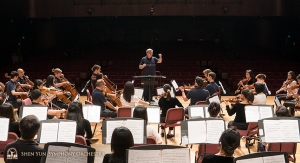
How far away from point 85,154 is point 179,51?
16.9 m

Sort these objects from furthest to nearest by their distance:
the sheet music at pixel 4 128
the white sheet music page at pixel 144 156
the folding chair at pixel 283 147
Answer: the folding chair at pixel 283 147 → the sheet music at pixel 4 128 → the white sheet music page at pixel 144 156

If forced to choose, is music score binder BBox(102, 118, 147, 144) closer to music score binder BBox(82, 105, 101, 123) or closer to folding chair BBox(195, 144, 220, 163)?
folding chair BBox(195, 144, 220, 163)

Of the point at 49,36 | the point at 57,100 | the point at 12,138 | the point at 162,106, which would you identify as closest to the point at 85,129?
the point at 12,138

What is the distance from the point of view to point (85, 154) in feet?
11.2

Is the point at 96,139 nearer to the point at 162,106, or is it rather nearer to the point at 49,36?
the point at 162,106

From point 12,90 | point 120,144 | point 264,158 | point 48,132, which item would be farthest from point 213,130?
point 12,90

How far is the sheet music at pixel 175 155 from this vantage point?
3295 mm

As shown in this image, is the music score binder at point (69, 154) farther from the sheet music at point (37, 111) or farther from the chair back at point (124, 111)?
the chair back at point (124, 111)

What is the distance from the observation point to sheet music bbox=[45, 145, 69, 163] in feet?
11.2

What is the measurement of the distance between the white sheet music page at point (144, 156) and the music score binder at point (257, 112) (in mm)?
2774

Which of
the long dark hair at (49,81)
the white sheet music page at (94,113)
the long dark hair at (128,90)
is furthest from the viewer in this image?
the long dark hair at (49,81)

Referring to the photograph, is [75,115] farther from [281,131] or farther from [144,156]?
[281,131]

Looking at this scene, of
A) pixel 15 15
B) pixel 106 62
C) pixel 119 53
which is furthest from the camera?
pixel 119 53

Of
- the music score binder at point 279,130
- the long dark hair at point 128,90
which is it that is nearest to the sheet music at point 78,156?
the music score binder at point 279,130
